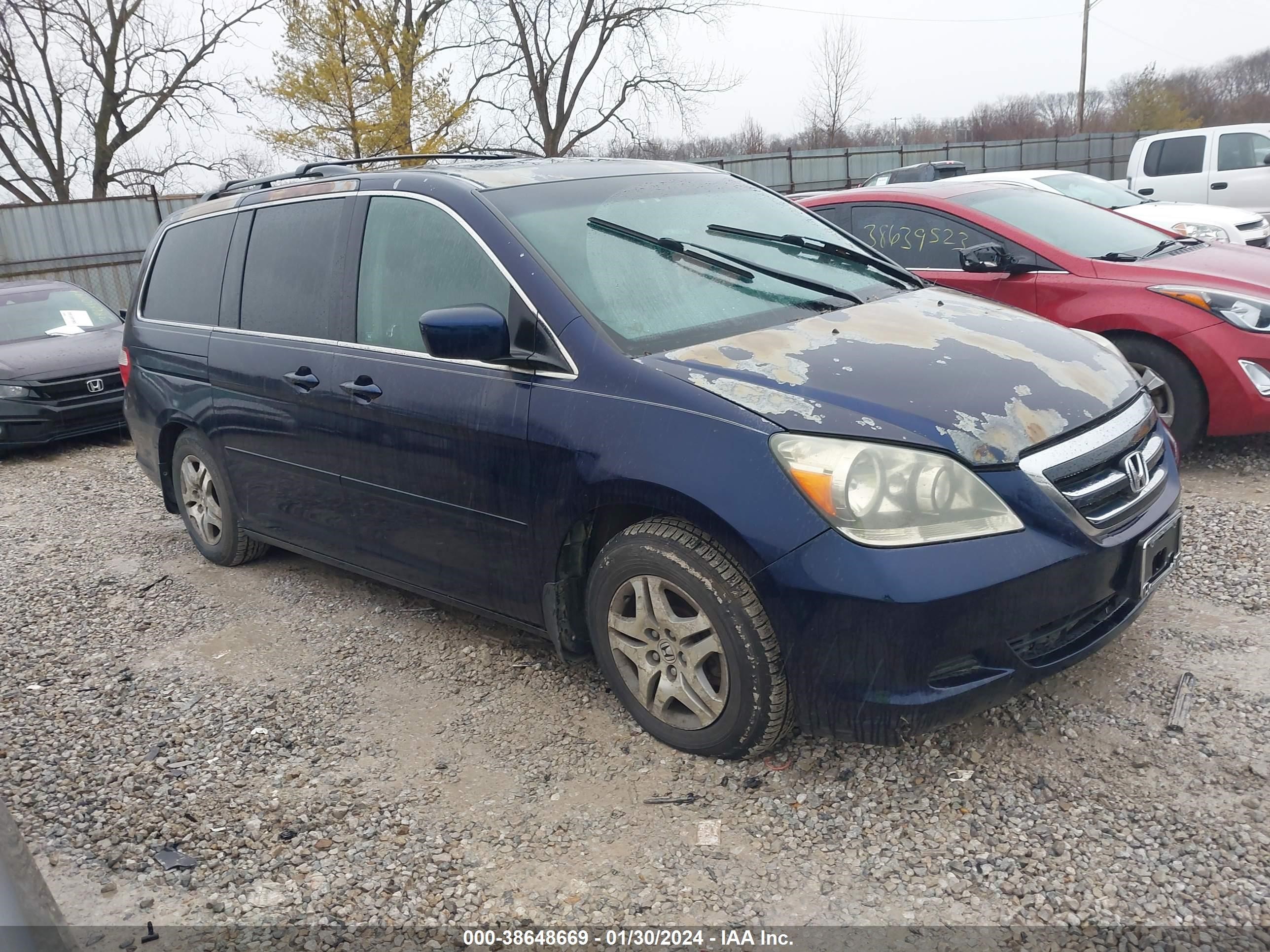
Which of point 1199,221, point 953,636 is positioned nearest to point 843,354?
point 953,636

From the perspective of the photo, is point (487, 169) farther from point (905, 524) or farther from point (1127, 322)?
point (1127, 322)

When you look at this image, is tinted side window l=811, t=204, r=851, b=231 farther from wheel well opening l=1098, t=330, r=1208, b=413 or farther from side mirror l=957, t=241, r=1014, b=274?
wheel well opening l=1098, t=330, r=1208, b=413

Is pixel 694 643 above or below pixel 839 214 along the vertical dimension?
below

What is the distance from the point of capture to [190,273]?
16.3 ft

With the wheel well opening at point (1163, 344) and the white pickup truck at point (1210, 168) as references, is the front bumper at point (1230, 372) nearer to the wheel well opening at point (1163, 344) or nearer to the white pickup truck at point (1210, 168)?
the wheel well opening at point (1163, 344)

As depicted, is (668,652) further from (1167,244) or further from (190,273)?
(1167,244)

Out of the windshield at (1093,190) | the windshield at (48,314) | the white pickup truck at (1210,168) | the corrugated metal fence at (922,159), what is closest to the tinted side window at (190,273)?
the windshield at (48,314)

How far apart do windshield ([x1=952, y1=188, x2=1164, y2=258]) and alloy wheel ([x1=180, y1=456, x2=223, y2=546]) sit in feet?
15.1

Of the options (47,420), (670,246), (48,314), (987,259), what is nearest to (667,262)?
(670,246)

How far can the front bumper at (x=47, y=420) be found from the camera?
8.40 meters

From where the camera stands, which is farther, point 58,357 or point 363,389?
point 58,357

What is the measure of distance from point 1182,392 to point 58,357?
877cm

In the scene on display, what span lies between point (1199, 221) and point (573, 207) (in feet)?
27.7

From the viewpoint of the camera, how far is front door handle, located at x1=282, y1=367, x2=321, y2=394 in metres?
3.96
